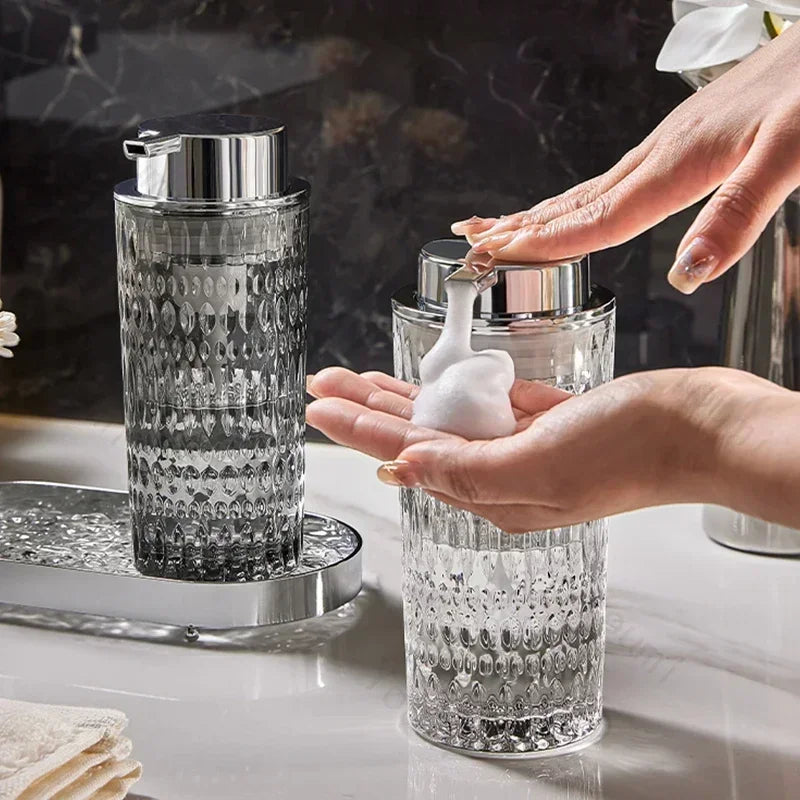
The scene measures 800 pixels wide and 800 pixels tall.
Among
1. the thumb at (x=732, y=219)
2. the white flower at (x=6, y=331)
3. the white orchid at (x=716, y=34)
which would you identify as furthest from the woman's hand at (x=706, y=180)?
the white flower at (x=6, y=331)

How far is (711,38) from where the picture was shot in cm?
106

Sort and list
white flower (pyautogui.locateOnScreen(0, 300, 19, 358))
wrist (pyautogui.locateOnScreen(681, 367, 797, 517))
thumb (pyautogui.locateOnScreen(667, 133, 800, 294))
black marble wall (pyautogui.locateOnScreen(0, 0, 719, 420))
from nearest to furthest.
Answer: wrist (pyautogui.locateOnScreen(681, 367, 797, 517)), thumb (pyautogui.locateOnScreen(667, 133, 800, 294)), white flower (pyautogui.locateOnScreen(0, 300, 19, 358)), black marble wall (pyautogui.locateOnScreen(0, 0, 719, 420))

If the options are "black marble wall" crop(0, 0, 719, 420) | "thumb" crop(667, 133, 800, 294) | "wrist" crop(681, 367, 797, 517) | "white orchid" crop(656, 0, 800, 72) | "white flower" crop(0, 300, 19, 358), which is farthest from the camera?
"black marble wall" crop(0, 0, 719, 420)

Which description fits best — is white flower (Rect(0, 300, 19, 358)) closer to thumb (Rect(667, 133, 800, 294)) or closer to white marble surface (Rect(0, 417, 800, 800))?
white marble surface (Rect(0, 417, 800, 800))

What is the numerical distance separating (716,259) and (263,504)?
0.40m


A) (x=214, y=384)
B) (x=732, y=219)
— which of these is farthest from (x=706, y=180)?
(x=214, y=384)

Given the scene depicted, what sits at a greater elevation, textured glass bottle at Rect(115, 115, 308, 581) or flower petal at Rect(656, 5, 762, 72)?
flower petal at Rect(656, 5, 762, 72)

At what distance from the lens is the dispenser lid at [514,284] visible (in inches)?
31.7

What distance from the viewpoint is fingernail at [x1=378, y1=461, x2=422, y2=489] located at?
0.71 meters

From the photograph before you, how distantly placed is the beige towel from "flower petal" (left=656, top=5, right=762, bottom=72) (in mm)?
628

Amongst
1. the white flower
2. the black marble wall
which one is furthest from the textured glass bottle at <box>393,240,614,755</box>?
the black marble wall

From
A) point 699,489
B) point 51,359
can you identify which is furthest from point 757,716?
point 51,359

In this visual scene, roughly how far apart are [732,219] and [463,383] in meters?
0.16

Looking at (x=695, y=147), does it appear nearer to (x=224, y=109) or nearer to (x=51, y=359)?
(x=224, y=109)
